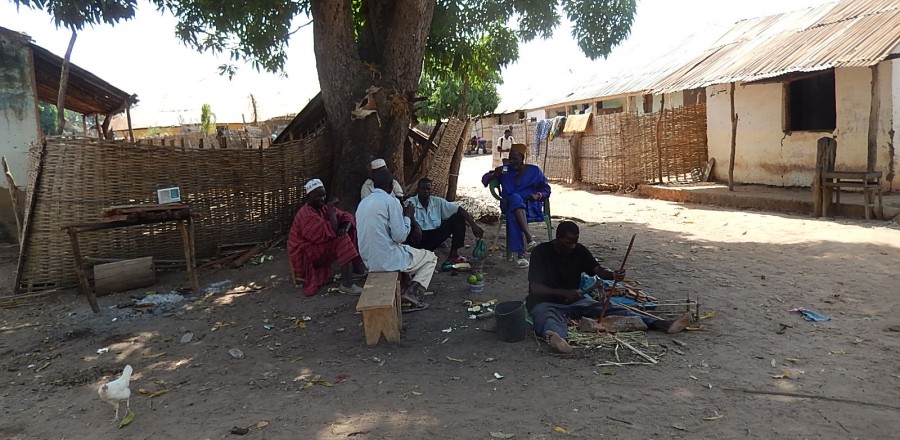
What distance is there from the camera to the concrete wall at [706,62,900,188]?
10.1 metres

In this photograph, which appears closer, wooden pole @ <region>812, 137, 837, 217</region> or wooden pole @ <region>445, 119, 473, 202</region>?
wooden pole @ <region>812, 137, 837, 217</region>

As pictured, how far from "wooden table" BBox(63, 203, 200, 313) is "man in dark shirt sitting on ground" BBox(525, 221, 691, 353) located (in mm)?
3833

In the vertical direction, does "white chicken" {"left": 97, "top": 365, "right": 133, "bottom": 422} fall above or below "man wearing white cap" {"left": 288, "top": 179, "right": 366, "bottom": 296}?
below

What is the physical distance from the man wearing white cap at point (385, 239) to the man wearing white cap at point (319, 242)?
0.80 metres

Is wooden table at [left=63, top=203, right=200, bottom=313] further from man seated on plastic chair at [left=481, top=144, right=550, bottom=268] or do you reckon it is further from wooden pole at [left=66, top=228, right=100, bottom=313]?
man seated on plastic chair at [left=481, top=144, right=550, bottom=268]

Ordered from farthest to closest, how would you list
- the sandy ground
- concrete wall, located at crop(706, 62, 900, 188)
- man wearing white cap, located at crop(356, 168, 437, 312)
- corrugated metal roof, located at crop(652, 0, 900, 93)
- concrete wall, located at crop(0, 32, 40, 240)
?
1. concrete wall, located at crop(706, 62, 900, 188)
2. concrete wall, located at crop(0, 32, 40, 240)
3. corrugated metal roof, located at crop(652, 0, 900, 93)
4. man wearing white cap, located at crop(356, 168, 437, 312)
5. the sandy ground

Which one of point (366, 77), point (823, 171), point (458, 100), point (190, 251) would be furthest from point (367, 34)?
point (458, 100)

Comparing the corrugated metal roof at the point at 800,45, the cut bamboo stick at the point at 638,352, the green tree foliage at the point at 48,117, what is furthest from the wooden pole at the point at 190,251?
the green tree foliage at the point at 48,117

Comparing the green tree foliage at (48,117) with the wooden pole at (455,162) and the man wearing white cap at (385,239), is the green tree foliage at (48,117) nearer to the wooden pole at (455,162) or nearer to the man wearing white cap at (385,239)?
the wooden pole at (455,162)

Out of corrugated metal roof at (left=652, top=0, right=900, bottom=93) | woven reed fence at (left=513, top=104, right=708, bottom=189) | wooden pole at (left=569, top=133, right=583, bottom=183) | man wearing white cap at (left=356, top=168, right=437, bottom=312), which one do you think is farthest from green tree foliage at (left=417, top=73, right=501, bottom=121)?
man wearing white cap at (left=356, top=168, right=437, bottom=312)

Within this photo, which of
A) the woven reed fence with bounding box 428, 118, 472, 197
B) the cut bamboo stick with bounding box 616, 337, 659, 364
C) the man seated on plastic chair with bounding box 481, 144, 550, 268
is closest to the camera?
the cut bamboo stick with bounding box 616, 337, 659, 364

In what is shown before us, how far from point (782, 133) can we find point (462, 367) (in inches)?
420

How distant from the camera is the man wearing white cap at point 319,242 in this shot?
6.25m

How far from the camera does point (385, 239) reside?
546cm
